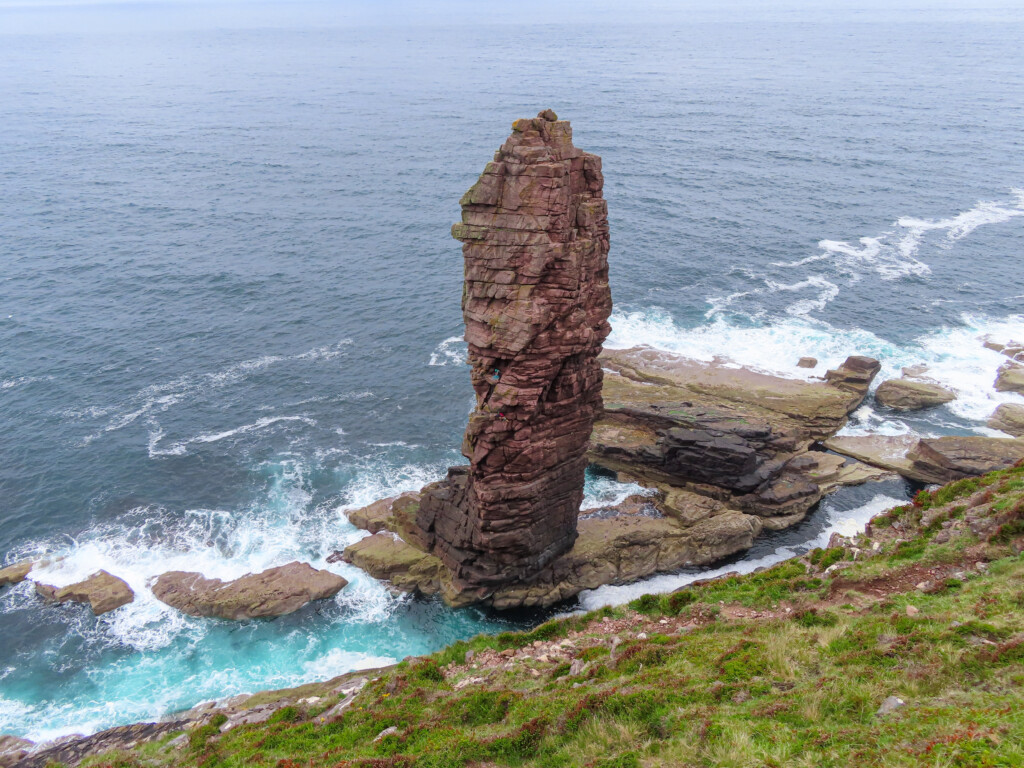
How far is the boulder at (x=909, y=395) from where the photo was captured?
7712 centimetres

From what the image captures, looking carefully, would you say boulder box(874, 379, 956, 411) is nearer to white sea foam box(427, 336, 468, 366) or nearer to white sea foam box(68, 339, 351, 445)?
white sea foam box(427, 336, 468, 366)

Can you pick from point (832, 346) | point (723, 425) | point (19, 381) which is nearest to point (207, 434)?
point (19, 381)

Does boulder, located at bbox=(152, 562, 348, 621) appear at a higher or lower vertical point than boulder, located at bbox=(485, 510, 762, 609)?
lower

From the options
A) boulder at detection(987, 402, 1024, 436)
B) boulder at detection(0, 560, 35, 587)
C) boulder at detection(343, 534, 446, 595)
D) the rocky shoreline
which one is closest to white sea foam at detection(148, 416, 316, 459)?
boulder at detection(0, 560, 35, 587)

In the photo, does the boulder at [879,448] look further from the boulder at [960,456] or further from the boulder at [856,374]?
the boulder at [856,374]

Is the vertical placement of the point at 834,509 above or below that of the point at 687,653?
below

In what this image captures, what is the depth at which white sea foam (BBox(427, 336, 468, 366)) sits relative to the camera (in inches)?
3467

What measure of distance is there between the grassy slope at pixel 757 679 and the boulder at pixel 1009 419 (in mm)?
33399

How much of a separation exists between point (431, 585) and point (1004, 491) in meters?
39.6

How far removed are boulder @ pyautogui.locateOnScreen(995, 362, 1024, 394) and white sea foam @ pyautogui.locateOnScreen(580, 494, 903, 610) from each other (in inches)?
1068

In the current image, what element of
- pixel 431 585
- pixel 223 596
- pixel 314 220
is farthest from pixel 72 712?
pixel 314 220

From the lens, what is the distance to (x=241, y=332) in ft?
303

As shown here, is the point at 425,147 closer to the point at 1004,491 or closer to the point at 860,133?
the point at 860,133

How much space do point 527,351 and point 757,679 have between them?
1050 inches
